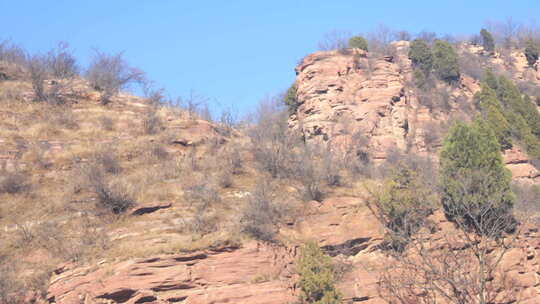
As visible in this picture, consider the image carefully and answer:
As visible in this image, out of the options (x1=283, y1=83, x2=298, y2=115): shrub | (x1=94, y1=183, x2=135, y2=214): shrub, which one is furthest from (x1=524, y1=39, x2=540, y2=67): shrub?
(x1=94, y1=183, x2=135, y2=214): shrub

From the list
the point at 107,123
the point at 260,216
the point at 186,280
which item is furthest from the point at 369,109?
the point at 186,280

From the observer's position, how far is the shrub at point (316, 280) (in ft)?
46.3

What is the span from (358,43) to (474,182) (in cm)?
2263

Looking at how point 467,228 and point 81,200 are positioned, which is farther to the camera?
point 467,228

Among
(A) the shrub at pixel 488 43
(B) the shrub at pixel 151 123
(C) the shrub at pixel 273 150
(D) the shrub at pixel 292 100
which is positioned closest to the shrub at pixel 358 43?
(D) the shrub at pixel 292 100

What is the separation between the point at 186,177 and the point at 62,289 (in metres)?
6.68

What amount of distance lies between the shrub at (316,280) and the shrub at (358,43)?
27.1 meters

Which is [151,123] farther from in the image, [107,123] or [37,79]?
[37,79]

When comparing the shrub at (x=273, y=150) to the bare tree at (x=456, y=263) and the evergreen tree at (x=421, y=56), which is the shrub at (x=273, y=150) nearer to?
the bare tree at (x=456, y=263)

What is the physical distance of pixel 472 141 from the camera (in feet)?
65.6

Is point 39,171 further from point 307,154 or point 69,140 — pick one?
point 307,154

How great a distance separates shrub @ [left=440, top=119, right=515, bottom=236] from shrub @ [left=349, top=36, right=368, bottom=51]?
775 inches

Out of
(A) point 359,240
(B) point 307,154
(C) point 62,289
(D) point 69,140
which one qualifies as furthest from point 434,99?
(C) point 62,289

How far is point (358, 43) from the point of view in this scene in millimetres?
38969
